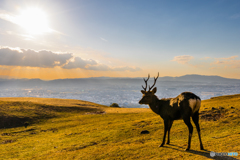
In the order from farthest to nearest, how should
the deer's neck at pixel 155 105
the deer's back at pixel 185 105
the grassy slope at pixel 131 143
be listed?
the deer's neck at pixel 155 105
the grassy slope at pixel 131 143
the deer's back at pixel 185 105

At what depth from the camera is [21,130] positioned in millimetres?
25688

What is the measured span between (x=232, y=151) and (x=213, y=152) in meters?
1.08

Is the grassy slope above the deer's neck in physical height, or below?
below

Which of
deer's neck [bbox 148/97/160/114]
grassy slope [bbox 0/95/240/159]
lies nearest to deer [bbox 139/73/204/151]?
deer's neck [bbox 148/97/160/114]

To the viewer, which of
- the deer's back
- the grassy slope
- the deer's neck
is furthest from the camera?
the deer's neck

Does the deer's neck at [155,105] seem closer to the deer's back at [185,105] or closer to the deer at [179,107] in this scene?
the deer at [179,107]

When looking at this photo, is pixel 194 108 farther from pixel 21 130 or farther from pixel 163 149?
pixel 21 130

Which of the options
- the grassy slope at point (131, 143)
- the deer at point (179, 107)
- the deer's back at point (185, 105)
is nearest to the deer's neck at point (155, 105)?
the deer at point (179, 107)

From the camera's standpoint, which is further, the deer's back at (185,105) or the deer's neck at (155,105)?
the deer's neck at (155,105)

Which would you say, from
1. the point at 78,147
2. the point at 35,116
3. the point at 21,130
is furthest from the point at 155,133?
the point at 35,116

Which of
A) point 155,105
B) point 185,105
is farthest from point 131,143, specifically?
point 185,105

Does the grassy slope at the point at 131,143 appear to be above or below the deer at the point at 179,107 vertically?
below

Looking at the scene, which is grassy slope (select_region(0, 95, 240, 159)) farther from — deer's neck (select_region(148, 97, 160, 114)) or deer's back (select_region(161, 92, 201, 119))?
deer's neck (select_region(148, 97, 160, 114))

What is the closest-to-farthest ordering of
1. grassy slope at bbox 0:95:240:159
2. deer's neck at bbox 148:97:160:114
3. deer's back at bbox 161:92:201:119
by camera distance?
deer's back at bbox 161:92:201:119
grassy slope at bbox 0:95:240:159
deer's neck at bbox 148:97:160:114
